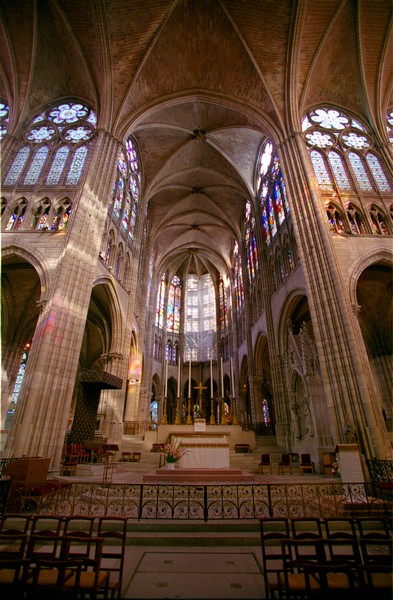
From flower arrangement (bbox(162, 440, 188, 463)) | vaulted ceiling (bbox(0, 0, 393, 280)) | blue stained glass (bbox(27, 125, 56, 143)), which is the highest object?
vaulted ceiling (bbox(0, 0, 393, 280))

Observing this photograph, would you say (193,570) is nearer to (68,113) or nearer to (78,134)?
(78,134)

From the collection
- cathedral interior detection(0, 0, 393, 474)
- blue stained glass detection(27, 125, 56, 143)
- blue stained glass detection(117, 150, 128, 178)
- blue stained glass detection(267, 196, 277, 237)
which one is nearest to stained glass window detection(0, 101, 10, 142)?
cathedral interior detection(0, 0, 393, 474)

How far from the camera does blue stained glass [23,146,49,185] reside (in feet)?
48.3

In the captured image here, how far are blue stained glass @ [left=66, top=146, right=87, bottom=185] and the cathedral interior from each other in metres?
0.11

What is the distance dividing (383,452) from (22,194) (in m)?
18.1

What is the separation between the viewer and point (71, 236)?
11.7 meters

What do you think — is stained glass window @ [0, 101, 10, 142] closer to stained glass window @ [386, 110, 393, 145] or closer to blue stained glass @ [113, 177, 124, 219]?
blue stained glass @ [113, 177, 124, 219]

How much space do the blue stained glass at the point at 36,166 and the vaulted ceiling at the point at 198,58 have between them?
191 cm

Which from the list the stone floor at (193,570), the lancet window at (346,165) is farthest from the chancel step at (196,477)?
the lancet window at (346,165)

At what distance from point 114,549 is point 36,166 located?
667 inches

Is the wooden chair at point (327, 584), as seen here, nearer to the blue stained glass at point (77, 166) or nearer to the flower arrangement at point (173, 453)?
the flower arrangement at point (173, 453)

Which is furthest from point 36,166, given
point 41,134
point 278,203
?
point 278,203

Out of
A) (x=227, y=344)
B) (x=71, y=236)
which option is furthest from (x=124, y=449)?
(x=227, y=344)

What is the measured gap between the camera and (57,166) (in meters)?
15.4
